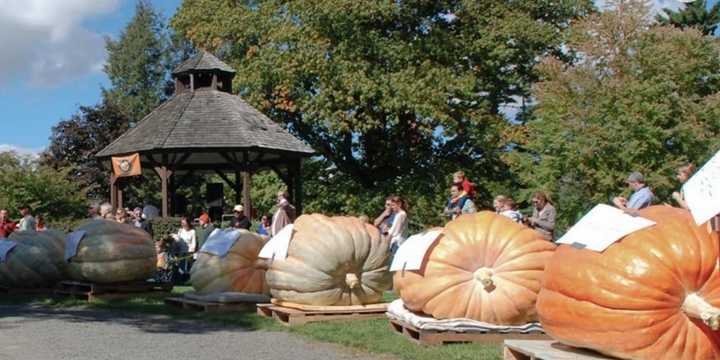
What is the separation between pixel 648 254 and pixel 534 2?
2729 centimetres

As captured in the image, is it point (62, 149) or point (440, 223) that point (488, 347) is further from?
point (62, 149)

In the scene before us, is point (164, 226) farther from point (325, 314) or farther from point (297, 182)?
point (325, 314)

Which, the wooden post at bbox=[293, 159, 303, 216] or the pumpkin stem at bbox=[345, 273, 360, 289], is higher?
the wooden post at bbox=[293, 159, 303, 216]

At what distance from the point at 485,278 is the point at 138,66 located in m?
55.7

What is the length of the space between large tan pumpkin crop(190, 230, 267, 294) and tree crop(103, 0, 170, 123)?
49.2m

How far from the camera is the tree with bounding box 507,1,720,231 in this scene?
77.3ft

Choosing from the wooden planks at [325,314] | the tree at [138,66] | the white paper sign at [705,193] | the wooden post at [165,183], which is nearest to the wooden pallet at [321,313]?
the wooden planks at [325,314]

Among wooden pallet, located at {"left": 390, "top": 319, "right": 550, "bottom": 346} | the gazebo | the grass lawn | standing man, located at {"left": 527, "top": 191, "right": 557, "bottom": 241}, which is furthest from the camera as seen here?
the gazebo

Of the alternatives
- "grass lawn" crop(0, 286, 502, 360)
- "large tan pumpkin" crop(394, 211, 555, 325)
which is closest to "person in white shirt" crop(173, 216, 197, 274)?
"grass lawn" crop(0, 286, 502, 360)

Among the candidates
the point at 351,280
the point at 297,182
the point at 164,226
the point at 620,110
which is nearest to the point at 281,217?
the point at 351,280

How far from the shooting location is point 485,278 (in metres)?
7.74

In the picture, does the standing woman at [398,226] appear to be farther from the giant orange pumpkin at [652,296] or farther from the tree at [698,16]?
the tree at [698,16]

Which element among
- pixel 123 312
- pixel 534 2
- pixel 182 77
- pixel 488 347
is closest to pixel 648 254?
pixel 488 347

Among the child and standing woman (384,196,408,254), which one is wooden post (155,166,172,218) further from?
the child
